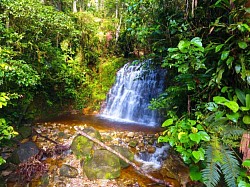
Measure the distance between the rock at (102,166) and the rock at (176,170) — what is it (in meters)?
0.89

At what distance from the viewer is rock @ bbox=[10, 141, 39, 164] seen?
3.84m

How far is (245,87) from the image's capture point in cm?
198

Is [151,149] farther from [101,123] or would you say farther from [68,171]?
[101,123]

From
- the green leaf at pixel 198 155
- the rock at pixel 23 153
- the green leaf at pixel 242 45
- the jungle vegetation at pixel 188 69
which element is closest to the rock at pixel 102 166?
the rock at pixel 23 153

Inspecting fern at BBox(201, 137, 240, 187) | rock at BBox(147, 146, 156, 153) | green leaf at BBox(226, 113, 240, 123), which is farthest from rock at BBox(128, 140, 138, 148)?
green leaf at BBox(226, 113, 240, 123)

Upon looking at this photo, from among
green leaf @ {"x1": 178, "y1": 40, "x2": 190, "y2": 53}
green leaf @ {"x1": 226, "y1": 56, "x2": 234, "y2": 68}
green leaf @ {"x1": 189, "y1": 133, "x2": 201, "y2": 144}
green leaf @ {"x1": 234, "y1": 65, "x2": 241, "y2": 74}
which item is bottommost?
green leaf @ {"x1": 189, "y1": 133, "x2": 201, "y2": 144}

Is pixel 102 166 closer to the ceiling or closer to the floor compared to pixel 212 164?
closer to the floor

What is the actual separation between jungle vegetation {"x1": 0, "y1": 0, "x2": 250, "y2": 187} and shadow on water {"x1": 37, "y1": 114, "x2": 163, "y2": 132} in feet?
2.75

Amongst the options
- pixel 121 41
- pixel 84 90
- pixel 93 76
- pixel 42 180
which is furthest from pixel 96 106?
pixel 42 180

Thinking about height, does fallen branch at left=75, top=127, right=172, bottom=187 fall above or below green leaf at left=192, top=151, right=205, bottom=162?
below

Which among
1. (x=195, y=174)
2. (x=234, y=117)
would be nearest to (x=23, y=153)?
(x=195, y=174)

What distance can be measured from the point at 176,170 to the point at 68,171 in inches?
80.0

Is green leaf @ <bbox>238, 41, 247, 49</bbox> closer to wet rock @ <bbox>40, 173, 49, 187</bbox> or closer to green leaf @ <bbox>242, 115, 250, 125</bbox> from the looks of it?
green leaf @ <bbox>242, 115, 250, 125</bbox>

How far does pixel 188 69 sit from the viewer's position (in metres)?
2.35
